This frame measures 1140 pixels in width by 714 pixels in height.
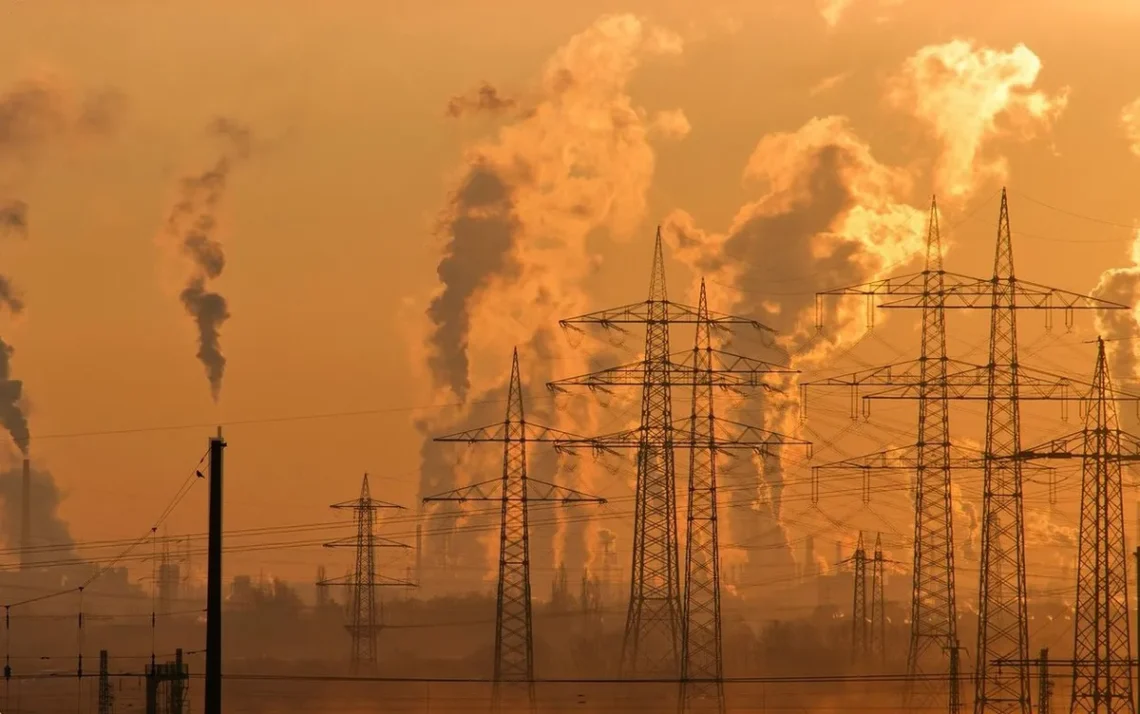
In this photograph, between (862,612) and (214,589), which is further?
(862,612)

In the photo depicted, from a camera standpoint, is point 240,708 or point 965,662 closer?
point 240,708

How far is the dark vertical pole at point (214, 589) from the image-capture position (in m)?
58.3

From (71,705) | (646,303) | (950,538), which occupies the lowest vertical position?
(71,705)

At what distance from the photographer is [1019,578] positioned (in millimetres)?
92562

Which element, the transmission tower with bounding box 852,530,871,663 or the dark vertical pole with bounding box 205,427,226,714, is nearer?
the dark vertical pole with bounding box 205,427,226,714

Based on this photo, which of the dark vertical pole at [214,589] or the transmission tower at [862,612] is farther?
the transmission tower at [862,612]

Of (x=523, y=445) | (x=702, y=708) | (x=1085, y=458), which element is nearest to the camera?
(x=1085, y=458)

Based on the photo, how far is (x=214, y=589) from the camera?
59.0m

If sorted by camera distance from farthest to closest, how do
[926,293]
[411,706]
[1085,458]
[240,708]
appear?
[240,708]
[411,706]
[926,293]
[1085,458]

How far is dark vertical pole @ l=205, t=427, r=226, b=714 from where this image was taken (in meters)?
58.3

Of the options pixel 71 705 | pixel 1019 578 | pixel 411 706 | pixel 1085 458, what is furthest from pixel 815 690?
pixel 1085 458

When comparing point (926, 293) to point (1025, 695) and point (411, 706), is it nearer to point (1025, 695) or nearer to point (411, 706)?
point (1025, 695)

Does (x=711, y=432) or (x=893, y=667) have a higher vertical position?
(x=711, y=432)

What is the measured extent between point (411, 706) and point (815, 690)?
3850cm
